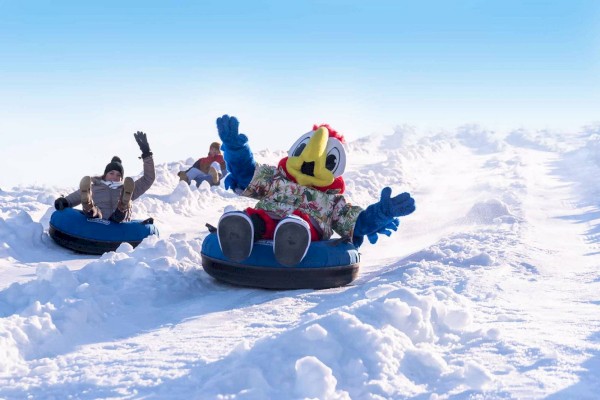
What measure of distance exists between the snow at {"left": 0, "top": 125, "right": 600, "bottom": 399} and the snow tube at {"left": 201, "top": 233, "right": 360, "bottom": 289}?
106mm

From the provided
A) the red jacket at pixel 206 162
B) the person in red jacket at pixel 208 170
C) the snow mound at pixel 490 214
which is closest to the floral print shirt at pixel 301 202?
the snow mound at pixel 490 214

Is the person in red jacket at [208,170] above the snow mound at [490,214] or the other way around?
above

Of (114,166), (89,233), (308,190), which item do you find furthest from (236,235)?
(114,166)

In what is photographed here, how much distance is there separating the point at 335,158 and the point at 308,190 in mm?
407

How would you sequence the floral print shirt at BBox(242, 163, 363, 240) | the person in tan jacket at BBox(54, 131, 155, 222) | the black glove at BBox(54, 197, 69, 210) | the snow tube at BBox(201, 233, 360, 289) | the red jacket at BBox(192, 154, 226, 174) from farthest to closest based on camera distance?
1. the red jacket at BBox(192, 154, 226, 174)
2. the black glove at BBox(54, 197, 69, 210)
3. the person in tan jacket at BBox(54, 131, 155, 222)
4. the floral print shirt at BBox(242, 163, 363, 240)
5. the snow tube at BBox(201, 233, 360, 289)

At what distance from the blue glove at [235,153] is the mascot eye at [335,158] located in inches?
26.3

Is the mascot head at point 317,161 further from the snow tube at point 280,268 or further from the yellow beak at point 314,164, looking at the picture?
the snow tube at point 280,268

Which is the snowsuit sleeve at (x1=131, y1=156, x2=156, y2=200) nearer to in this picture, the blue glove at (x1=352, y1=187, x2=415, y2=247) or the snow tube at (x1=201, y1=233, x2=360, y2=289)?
the snow tube at (x1=201, y1=233, x2=360, y2=289)

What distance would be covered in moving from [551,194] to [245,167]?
8920 millimetres

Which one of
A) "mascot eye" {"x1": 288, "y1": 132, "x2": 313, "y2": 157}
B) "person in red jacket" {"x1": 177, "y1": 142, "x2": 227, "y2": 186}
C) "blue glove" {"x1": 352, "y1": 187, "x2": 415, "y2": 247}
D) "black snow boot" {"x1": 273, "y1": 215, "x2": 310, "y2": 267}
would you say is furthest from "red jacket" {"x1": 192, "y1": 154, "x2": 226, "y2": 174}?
"black snow boot" {"x1": 273, "y1": 215, "x2": 310, "y2": 267}

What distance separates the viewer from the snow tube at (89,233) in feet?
22.9

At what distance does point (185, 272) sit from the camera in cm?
530

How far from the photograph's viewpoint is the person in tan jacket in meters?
6.90

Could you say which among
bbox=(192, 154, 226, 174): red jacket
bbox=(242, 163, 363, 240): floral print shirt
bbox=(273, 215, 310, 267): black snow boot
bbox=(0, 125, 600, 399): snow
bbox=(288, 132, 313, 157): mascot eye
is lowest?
bbox=(0, 125, 600, 399): snow
